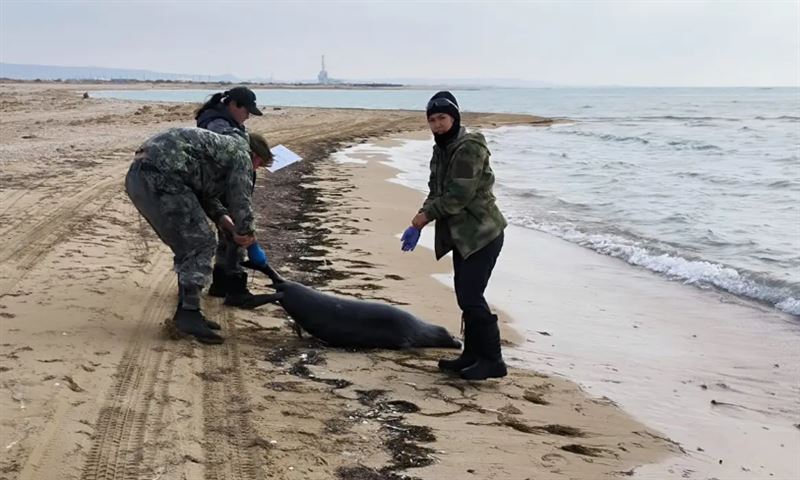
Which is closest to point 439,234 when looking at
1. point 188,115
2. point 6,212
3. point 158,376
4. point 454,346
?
point 454,346

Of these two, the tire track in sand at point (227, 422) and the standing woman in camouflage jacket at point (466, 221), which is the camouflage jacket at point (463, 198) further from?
the tire track in sand at point (227, 422)

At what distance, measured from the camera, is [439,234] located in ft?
16.1

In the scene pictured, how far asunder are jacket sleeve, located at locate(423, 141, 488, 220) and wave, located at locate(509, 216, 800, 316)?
14.9 ft

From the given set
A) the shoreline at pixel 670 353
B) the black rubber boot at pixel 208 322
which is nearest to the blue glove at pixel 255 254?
the black rubber boot at pixel 208 322

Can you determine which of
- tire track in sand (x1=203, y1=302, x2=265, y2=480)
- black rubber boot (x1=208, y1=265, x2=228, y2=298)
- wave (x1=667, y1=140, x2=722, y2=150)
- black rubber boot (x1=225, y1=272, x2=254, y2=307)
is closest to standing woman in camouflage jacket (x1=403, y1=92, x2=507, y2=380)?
tire track in sand (x1=203, y1=302, x2=265, y2=480)

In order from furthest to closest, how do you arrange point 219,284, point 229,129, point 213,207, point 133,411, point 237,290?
point 219,284 < point 237,290 < point 229,129 < point 213,207 < point 133,411

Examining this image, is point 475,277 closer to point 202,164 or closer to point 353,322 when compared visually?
point 353,322

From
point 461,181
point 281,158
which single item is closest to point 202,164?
point 281,158

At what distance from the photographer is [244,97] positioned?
5.72 m

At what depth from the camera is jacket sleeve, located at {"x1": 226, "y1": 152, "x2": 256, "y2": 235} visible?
16.8 feet

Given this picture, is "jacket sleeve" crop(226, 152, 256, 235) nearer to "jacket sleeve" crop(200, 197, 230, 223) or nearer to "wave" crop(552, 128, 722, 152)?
"jacket sleeve" crop(200, 197, 230, 223)

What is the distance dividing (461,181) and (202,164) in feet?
5.96

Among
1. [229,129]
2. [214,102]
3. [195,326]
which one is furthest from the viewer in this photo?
[214,102]

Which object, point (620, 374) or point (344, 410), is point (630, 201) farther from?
point (344, 410)
